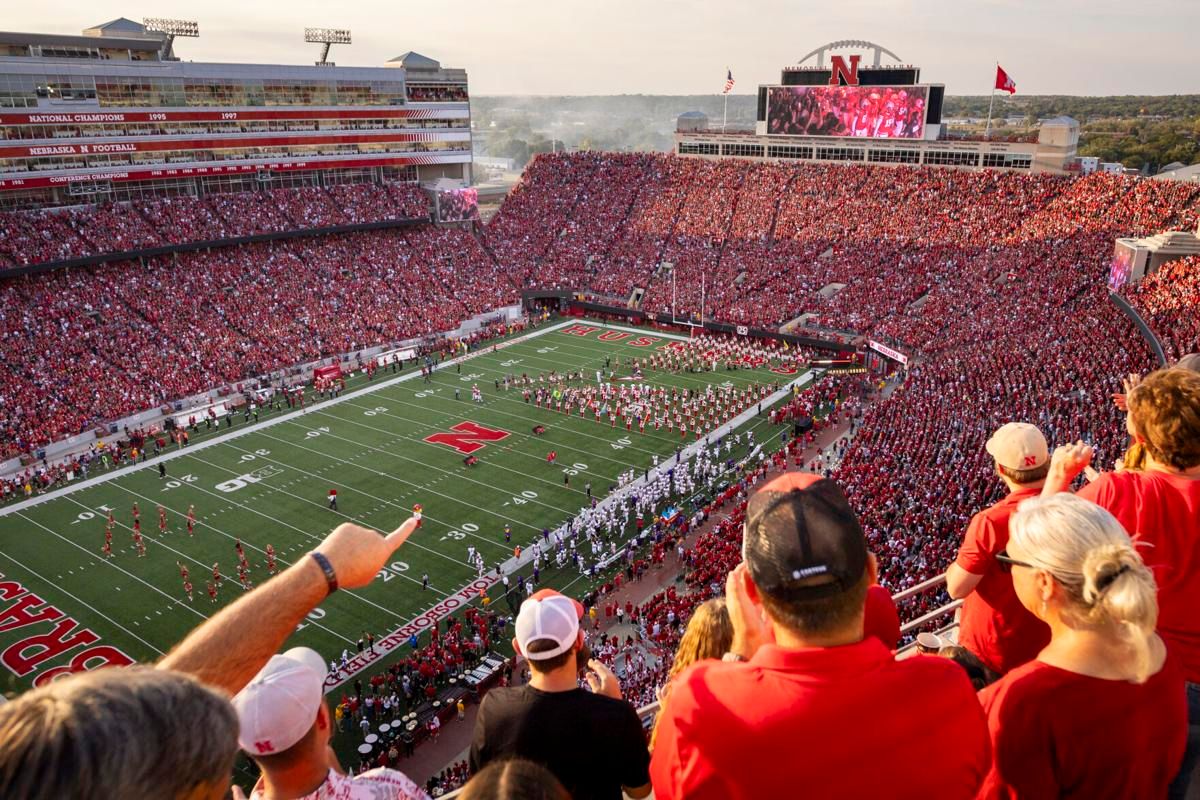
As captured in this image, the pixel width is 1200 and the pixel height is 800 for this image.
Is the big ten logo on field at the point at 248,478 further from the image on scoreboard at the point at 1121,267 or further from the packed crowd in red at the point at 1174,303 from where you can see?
the image on scoreboard at the point at 1121,267

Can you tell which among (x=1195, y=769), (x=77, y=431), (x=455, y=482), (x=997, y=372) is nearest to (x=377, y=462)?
(x=455, y=482)

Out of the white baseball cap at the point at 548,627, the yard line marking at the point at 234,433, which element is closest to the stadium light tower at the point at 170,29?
the yard line marking at the point at 234,433

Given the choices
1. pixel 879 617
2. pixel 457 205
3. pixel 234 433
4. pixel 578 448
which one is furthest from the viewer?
pixel 457 205

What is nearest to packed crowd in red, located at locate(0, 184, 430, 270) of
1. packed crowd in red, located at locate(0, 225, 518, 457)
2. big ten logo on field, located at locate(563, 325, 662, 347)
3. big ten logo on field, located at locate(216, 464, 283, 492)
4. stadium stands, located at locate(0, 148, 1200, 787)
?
stadium stands, located at locate(0, 148, 1200, 787)

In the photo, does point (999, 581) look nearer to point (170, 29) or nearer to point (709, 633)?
point (709, 633)

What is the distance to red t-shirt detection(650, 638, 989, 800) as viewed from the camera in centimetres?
197

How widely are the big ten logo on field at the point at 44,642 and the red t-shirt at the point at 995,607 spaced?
16.9 meters

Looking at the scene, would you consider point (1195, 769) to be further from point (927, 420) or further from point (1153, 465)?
point (927, 420)

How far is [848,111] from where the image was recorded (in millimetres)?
49438

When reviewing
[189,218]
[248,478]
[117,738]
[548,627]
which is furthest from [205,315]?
[117,738]

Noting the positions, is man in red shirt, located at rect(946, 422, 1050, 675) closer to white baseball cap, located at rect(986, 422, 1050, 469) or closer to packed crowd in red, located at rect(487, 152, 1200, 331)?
white baseball cap, located at rect(986, 422, 1050, 469)

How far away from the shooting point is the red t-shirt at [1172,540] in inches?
124

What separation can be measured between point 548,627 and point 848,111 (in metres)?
52.0

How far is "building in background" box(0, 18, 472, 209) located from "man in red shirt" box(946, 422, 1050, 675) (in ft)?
142
